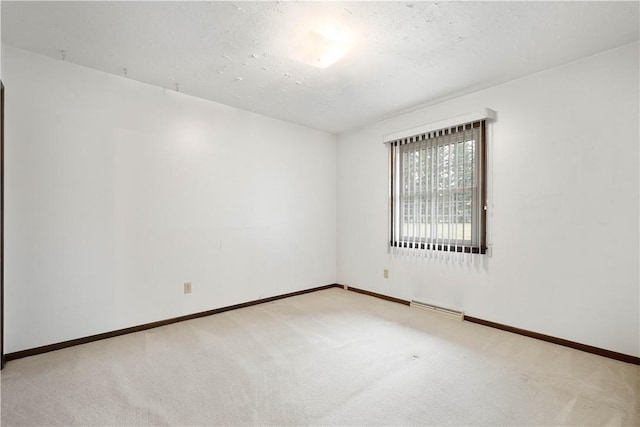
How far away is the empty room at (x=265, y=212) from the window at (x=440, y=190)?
0.09 ft

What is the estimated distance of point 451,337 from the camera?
2791 mm

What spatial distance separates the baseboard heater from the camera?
3.26 meters

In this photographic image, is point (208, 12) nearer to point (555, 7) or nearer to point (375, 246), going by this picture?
point (555, 7)

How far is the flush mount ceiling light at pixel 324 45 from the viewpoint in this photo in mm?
2133

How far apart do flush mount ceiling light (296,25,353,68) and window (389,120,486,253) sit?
1.66 meters

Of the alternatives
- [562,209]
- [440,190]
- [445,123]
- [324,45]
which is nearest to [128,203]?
[324,45]

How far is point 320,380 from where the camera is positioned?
2.06m

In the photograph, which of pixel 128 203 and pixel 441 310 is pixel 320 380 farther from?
pixel 128 203

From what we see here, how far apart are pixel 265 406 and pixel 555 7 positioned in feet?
9.81

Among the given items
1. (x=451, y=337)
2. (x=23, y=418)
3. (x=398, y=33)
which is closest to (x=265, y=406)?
(x=23, y=418)

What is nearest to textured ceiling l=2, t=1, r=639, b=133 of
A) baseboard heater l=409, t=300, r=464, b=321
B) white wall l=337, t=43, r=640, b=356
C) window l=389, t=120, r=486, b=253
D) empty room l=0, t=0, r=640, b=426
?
empty room l=0, t=0, r=640, b=426

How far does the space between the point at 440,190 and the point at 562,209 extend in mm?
1117

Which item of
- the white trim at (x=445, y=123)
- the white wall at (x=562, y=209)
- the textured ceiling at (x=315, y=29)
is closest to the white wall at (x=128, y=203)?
the textured ceiling at (x=315, y=29)

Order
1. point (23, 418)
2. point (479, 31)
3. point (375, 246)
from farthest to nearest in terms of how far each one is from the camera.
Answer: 1. point (375, 246)
2. point (479, 31)
3. point (23, 418)
